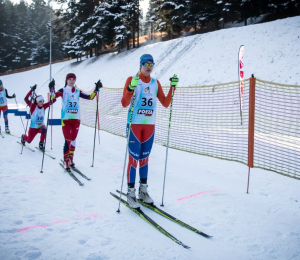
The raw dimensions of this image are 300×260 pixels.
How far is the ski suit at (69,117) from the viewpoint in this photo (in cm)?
564

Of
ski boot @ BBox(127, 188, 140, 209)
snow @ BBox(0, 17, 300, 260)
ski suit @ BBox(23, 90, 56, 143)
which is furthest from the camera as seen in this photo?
ski suit @ BBox(23, 90, 56, 143)

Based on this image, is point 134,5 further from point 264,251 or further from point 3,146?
point 264,251

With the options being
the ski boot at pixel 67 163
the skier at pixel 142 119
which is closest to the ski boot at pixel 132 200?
the skier at pixel 142 119

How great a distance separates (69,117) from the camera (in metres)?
5.67

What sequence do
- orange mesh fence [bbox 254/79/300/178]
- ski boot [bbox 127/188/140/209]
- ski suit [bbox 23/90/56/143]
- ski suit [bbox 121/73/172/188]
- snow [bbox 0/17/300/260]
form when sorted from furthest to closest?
ski suit [bbox 23/90/56/143], orange mesh fence [bbox 254/79/300/178], ski suit [bbox 121/73/172/188], ski boot [bbox 127/188/140/209], snow [bbox 0/17/300/260]

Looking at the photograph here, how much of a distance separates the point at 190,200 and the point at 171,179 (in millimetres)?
1094

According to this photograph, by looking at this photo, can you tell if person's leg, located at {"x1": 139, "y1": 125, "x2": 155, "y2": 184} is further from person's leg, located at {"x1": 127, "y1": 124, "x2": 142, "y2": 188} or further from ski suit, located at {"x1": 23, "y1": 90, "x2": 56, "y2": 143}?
ski suit, located at {"x1": 23, "y1": 90, "x2": 56, "y2": 143}

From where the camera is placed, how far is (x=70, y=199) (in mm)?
4031

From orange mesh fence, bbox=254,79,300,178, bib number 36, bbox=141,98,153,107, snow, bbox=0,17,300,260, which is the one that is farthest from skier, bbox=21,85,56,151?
orange mesh fence, bbox=254,79,300,178

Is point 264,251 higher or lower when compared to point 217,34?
lower

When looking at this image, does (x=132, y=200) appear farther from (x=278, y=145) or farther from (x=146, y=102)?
(x=278, y=145)

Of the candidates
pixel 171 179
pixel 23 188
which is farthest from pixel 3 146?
pixel 171 179

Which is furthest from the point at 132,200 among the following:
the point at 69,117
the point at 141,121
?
the point at 69,117

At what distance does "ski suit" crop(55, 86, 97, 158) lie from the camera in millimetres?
5637
